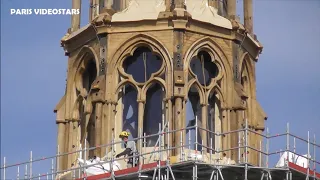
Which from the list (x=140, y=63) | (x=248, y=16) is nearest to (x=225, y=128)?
(x=140, y=63)

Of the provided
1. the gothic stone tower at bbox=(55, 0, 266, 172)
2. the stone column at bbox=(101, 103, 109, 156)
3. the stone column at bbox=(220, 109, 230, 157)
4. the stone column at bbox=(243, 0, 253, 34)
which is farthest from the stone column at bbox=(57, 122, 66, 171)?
the stone column at bbox=(243, 0, 253, 34)

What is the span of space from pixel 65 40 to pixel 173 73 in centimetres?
548

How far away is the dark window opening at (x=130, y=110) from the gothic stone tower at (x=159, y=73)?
1.4 inches

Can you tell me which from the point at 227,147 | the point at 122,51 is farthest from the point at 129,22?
the point at 227,147

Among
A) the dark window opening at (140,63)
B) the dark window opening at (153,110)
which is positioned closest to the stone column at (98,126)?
the dark window opening at (153,110)

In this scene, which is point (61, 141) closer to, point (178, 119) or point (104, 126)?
point (104, 126)

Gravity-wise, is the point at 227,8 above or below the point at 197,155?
above

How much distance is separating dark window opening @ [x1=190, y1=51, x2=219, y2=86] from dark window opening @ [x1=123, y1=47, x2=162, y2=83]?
146 centimetres

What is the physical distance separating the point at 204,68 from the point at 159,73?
199 centimetres

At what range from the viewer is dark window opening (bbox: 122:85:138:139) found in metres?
76.4

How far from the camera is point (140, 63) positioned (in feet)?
253

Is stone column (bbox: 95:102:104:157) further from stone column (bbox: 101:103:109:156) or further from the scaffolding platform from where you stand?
the scaffolding platform

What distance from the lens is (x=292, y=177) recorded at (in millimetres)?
73812

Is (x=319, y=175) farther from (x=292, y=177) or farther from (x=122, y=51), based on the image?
(x=122, y=51)
